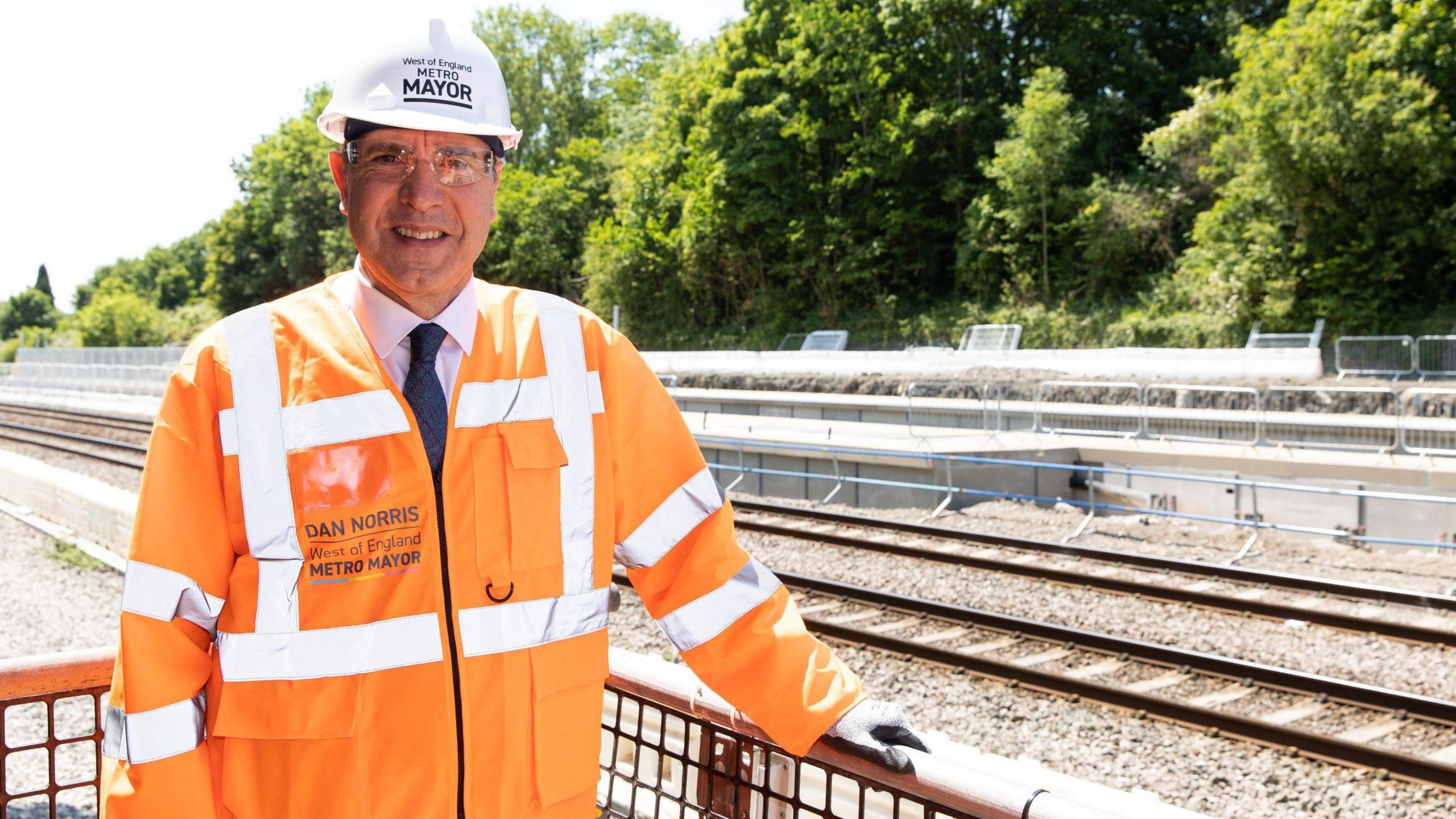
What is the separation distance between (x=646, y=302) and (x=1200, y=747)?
45330 mm

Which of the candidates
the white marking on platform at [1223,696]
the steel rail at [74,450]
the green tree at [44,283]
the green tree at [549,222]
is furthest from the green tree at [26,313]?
the white marking on platform at [1223,696]

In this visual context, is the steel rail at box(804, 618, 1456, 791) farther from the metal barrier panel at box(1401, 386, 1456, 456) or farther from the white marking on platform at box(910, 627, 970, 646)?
the metal barrier panel at box(1401, 386, 1456, 456)

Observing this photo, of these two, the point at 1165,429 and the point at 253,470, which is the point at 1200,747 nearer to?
the point at 253,470

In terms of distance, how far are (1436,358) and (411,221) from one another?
25.3m

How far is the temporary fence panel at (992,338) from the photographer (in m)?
29.9

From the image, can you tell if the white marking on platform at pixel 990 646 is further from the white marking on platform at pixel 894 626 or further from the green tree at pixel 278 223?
the green tree at pixel 278 223

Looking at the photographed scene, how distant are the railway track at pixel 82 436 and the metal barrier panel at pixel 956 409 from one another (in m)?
14.2

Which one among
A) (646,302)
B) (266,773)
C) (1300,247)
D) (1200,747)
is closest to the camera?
(266,773)

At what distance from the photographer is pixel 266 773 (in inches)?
68.4

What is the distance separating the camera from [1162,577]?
413 inches

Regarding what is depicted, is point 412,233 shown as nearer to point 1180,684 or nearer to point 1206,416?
point 1180,684

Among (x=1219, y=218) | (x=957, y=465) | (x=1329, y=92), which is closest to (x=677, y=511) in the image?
(x=957, y=465)

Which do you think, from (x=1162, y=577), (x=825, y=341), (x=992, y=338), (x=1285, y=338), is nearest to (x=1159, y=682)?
(x=1162, y=577)

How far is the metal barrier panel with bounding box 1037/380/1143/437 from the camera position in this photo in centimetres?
1806
